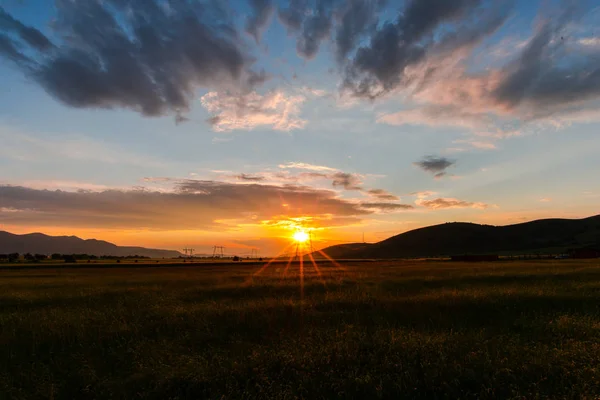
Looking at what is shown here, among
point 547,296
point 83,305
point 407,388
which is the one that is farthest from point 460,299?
point 83,305

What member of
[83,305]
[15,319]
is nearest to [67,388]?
[15,319]

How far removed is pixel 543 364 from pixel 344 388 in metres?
5.89

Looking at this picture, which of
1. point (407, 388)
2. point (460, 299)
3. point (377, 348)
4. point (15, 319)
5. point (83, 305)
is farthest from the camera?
point (83, 305)

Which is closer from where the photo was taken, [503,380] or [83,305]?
[503,380]

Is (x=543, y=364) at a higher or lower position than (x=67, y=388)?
higher

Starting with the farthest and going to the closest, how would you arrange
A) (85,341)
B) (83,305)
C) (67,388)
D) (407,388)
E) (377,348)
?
(83,305) → (85,341) → (377,348) → (67,388) → (407,388)

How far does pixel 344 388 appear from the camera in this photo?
9.75m

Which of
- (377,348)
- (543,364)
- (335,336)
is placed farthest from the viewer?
(335,336)

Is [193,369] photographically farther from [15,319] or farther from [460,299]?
[460,299]

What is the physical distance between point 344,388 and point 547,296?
17.7 m

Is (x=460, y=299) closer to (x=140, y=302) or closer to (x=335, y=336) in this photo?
(x=335, y=336)

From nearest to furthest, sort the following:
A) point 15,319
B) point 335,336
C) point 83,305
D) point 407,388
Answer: point 407,388 < point 335,336 < point 15,319 < point 83,305

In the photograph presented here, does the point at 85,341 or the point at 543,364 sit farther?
the point at 85,341

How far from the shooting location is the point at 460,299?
20469 mm
